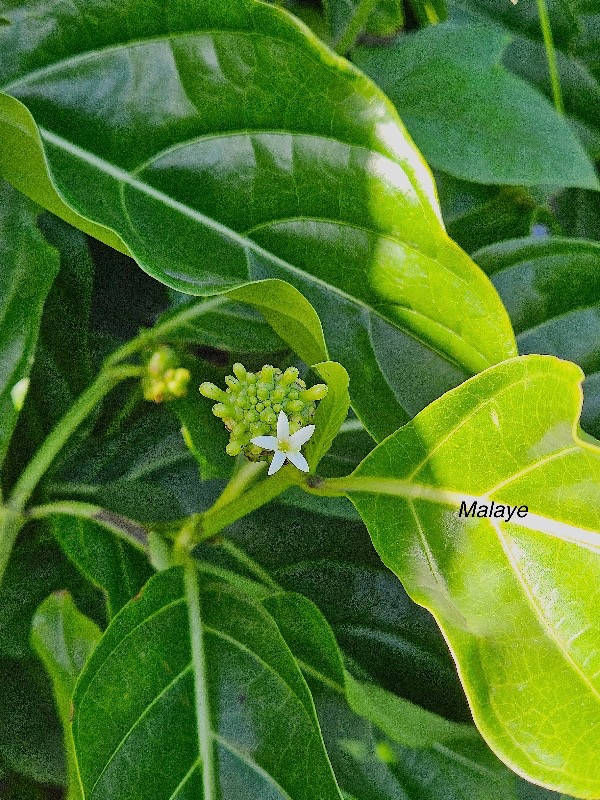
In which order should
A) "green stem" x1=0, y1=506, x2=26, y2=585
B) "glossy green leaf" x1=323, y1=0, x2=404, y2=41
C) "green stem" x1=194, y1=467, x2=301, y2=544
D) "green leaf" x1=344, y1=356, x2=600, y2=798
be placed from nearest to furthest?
"green leaf" x1=344, y1=356, x2=600, y2=798, "green stem" x1=194, y1=467, x2=301, y2=544, "green stem" x1=0, y1=506, x2=26, y2=585, "glossy green leaf" x1=323, y1=0, x2=404, y2=41

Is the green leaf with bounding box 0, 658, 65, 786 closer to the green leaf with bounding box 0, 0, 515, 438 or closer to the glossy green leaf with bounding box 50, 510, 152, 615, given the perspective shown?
the glossy green leaf with bounding box 50, 510, 152, 615

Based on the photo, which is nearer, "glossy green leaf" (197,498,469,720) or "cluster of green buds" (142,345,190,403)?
"cluster of green buds" (142,345,190,403)

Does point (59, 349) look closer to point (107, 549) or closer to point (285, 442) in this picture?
point (107, 549)

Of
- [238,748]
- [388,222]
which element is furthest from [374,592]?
[388,222]

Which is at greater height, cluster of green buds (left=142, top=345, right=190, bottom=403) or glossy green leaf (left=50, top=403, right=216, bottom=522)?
cluster of green buds (left=142, top=345, right=190, bottom=403)

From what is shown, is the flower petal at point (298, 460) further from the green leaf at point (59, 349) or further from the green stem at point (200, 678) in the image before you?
the green leaf at point (59, 349)

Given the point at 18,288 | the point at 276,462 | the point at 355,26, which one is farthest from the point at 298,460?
the point at 355,26

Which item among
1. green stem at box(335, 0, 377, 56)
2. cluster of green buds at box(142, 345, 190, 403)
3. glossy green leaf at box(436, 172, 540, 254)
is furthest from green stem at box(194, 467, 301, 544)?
green stem at box(335, 0, 377, 56)

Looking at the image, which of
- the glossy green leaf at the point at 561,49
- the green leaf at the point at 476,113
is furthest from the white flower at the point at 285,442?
the glossy green leaf at the point at 561,49
